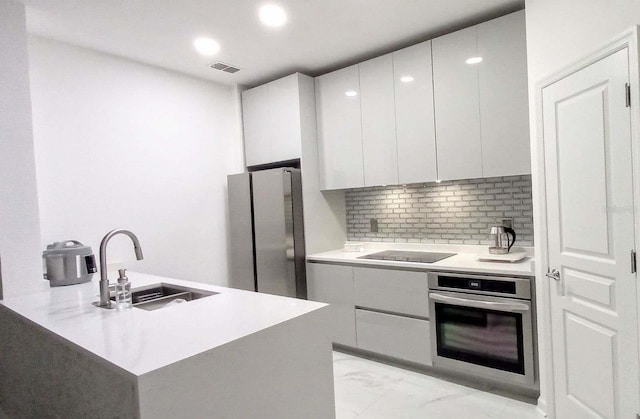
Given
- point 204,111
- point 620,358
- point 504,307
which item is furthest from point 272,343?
point 204,111

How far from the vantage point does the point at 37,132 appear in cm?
266

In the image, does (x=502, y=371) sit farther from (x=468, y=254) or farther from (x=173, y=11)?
(x=173, y=11)

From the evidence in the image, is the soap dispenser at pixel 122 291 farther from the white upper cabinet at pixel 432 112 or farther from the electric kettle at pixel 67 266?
the white upper cabinet at pixel 432 112

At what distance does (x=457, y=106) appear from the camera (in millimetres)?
→ 2898

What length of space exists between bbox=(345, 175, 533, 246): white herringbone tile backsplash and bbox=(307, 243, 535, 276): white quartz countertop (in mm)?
65

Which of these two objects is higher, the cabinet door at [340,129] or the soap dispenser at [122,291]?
the cabinet door at [340,129]

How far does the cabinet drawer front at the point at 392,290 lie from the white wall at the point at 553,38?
31.9 inches

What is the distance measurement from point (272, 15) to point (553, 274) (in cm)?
248

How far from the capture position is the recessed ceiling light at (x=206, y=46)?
2.93 m

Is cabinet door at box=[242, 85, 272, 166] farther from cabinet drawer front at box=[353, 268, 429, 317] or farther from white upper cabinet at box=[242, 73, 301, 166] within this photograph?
cabinet drawer front at box=[353, 268, 429, 317]

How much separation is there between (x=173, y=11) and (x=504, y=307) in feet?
9.78

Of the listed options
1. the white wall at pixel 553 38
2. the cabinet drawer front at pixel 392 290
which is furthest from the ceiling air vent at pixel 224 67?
the white wall at pixel 553 38

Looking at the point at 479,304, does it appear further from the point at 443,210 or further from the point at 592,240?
the point at 443,210

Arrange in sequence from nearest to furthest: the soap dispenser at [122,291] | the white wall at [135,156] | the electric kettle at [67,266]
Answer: the soap dispenser at [122,291] → the electric kettle at [67,266] → the white wall at [135,156]
